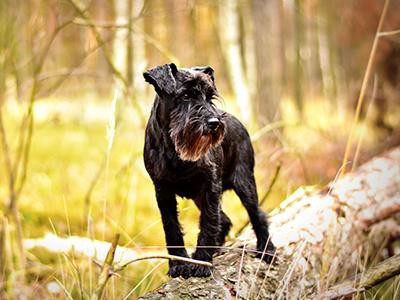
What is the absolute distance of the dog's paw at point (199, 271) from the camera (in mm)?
3225

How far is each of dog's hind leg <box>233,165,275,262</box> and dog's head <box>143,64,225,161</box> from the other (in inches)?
29.2

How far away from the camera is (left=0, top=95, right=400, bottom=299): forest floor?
4328 mm

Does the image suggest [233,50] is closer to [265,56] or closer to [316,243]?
[265,56]

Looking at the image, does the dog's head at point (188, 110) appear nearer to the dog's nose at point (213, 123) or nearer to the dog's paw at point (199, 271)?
the dog's nose at point (213, 123)

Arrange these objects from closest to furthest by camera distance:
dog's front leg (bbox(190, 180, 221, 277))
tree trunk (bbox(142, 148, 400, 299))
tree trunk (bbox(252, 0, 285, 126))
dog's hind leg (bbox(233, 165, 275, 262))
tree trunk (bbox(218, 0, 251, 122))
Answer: tree trunk (bbox(142, 148, 400, 299)), dog's front leg (bbox(190, 180, 221, 277)), dog's hind leg (bbox(233, 165, 275, 262)), tree trunk (bbox(218, 0, 251, 122)), tree trunk (bbox(252, 0, 285, 126))

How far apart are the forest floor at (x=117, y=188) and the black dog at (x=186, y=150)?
0.28 metres

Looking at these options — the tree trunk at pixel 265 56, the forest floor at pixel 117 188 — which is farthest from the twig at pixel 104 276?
the tree trunk at pixel 265 56

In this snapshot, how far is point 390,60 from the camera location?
1065 cm

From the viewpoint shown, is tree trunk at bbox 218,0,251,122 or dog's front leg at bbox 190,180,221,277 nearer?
dog's front leg at bbox 190,180,221,277

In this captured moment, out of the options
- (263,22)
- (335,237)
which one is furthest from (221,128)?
(263,22)

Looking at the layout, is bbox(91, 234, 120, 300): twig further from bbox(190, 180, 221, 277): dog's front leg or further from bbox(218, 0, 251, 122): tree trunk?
bbox(218, 0, 251, 122): tree trunk

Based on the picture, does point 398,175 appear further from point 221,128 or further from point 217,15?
point 217,15

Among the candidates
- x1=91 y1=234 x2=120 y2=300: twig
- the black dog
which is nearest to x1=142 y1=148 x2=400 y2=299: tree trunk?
the black dog

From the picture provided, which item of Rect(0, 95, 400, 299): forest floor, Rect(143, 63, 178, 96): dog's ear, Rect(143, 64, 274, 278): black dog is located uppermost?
Rect(143, 63, 178, 96): dog's ear
